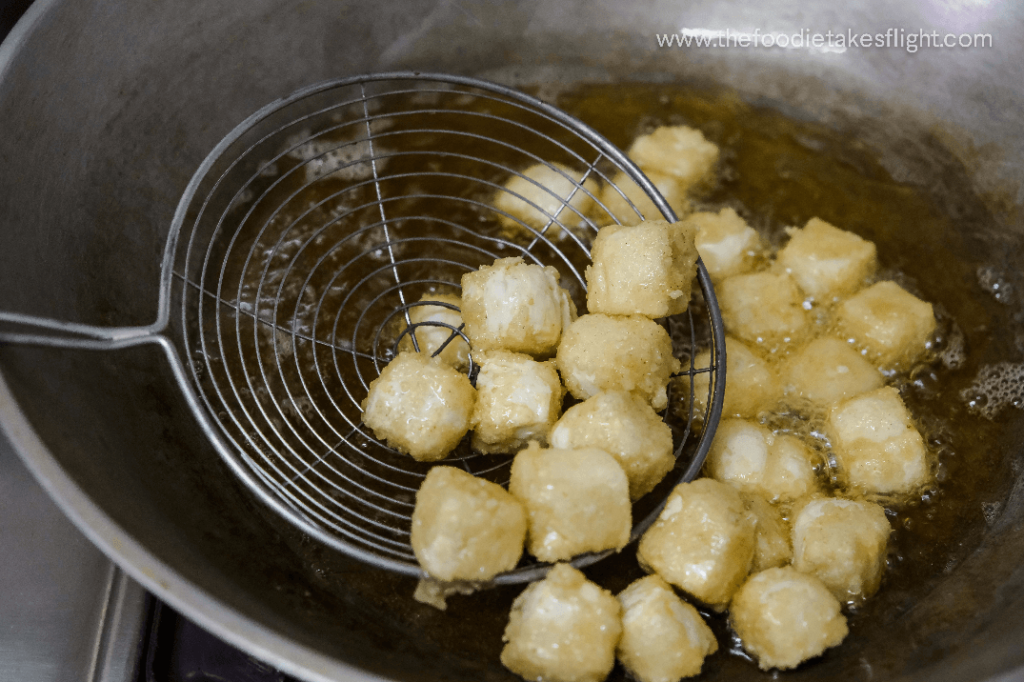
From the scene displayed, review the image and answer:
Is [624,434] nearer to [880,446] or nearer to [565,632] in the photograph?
[565,632]

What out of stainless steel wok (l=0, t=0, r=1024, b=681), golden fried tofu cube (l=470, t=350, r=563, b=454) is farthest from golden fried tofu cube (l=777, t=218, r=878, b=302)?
golden fried tofu cube (l=470, t=350, r=563, b=454)

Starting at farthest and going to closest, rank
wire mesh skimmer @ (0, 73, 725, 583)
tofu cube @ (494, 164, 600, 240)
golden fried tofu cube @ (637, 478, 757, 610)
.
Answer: tofu cube @ (494, 164, 600, 240)
wire mesh skimmer @ (0, 73, 725, 583)
golden fried tofu cube @ (637, 478, 757, 610)

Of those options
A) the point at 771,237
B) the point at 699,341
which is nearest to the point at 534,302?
the point at 699,341

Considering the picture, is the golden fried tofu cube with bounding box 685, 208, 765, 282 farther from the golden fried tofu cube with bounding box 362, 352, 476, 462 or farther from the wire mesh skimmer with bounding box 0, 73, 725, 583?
the golden fried tofu cube with bounding box 362, 352, 476, 462

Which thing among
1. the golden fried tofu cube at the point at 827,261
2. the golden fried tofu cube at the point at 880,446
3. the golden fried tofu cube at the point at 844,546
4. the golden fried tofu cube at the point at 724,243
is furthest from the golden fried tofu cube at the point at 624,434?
the golden fried tofu cube at the point at 827,261

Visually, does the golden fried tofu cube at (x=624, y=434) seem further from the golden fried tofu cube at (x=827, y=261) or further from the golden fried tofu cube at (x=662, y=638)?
the golden fried tofu cube at (x=827, y=261)

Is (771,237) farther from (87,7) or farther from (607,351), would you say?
(87,7)

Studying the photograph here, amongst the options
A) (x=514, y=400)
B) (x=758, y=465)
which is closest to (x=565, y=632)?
(x=514, y=400)

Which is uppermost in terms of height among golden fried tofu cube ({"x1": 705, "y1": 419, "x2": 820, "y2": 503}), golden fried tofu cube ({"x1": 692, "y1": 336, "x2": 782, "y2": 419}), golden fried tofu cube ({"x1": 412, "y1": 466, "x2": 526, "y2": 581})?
golden fried tofu cube ({"x1": 692, "y1": 336, "x2": 782, "y2": 419})
